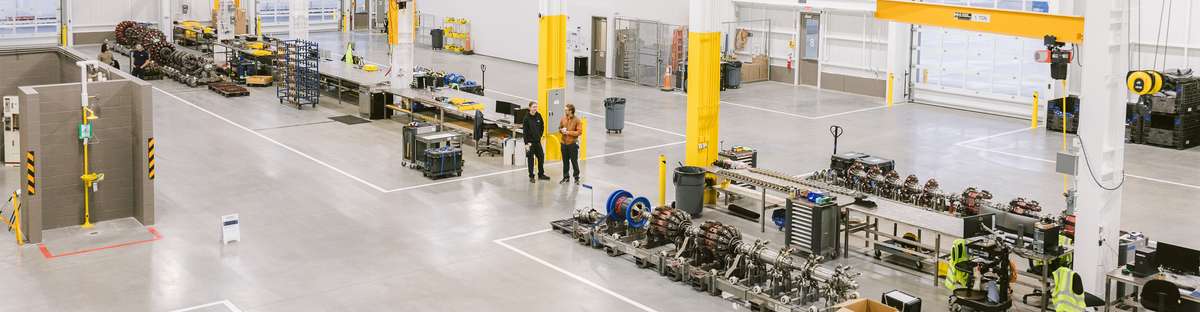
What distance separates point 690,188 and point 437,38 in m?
26.4

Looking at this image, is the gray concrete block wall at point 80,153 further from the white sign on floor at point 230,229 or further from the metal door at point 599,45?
the metal door at point 599,45

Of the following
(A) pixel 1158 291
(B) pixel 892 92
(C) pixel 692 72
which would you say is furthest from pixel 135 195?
(B) pixel 892 92

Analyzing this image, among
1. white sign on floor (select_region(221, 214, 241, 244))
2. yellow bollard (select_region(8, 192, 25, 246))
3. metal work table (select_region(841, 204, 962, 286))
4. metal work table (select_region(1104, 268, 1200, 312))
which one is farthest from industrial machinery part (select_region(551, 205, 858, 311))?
yellow bollard (select_region(8, 192, 25, 246))

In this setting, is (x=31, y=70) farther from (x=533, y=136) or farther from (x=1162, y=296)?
(x=1162, y=296)

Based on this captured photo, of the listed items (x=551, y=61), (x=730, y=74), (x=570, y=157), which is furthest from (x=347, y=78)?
(x=730, y=74)

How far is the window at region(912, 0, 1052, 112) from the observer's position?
28.4m

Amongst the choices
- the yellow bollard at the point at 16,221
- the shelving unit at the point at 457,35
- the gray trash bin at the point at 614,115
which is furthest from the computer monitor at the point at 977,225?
the shelving unit at the point at 457,35

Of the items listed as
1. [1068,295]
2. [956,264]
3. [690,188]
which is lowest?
[1068,295]

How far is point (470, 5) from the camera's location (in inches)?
1644

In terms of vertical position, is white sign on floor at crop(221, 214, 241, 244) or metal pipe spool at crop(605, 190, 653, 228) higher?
metal pipe spool at crop(605, 190, 653, 228)

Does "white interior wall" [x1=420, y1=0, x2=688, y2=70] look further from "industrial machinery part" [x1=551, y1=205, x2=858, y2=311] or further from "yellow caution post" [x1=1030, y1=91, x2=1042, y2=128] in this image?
"industrial machinery part" [x1=551, y1=205, x2=858, y2=311]

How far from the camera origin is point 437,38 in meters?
42.4

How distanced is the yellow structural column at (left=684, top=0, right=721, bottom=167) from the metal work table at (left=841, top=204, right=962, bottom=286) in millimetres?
3030

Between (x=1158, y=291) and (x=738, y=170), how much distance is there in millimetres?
6725
